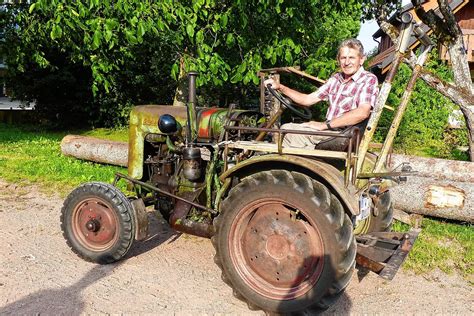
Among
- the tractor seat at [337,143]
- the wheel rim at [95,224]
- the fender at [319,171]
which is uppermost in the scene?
the tractor seat at [337,143]

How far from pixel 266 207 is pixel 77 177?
4819 millimetres

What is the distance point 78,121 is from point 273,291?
12945 mm

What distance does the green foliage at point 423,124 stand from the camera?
36.4 feet

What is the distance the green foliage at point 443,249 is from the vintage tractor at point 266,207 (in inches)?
22.5

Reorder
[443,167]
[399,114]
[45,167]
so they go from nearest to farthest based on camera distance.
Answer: [399,114] < [443,167] < [45,167]

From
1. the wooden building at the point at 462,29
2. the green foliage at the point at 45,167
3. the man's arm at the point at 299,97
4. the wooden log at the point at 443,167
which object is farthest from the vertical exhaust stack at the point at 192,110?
the wooden building at the point at 462,29

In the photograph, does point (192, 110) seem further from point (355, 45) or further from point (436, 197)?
point (436, 197)

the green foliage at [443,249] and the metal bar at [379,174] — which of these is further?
the green foliage at [443,249]

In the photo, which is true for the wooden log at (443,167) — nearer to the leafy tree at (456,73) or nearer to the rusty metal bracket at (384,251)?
the leafy tree at (456,73)

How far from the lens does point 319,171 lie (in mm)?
2996

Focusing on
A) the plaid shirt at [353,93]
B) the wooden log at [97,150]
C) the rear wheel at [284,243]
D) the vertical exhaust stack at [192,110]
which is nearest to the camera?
the rear wheel at [284,243]

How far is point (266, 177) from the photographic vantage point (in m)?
3.08

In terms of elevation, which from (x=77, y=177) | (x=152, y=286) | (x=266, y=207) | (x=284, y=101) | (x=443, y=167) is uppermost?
(x=284, y=101)

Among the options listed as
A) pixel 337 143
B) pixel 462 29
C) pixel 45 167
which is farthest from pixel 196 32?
pixel 462 29
